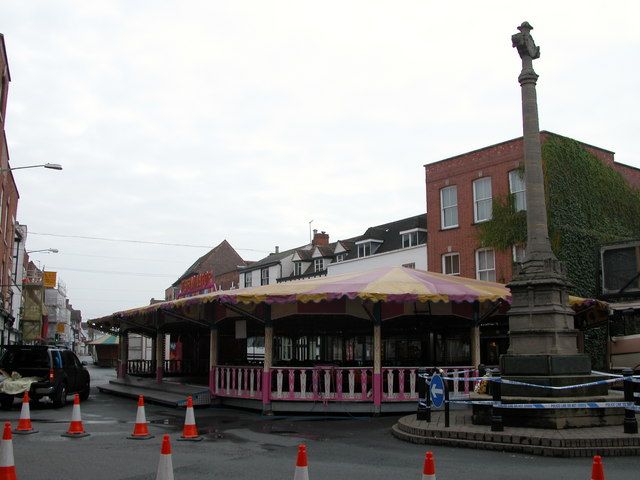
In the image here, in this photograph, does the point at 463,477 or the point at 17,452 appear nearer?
the point at 463,477

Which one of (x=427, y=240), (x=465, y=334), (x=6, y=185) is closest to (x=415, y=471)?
(x=465, y=334)

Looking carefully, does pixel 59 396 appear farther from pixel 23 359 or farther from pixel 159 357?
pixel 159 357

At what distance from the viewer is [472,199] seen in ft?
105

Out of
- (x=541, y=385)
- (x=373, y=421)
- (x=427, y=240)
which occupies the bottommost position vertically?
(x=373, y=421)

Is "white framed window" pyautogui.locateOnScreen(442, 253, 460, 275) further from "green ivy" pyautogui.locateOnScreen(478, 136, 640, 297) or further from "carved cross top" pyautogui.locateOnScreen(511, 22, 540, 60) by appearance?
"carved cross top" pyautogui.locateOnScreen(511, 22, 540, 60)

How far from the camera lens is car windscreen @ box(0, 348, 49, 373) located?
18422 millimetres

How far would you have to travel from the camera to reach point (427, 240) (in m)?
35.2

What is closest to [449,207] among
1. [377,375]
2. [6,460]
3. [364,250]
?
[364,250]

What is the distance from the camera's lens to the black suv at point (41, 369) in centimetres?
1789

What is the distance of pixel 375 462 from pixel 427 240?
1036 inches

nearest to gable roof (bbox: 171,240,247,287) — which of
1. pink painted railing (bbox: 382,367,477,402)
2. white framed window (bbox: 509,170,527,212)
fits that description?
white framed window (bbox: 509,170,527,212)

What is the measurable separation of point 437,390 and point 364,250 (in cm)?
3067

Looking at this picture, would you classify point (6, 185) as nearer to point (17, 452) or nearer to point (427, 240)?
point (427, 240)

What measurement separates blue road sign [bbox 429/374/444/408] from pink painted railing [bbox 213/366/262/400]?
604 cm
